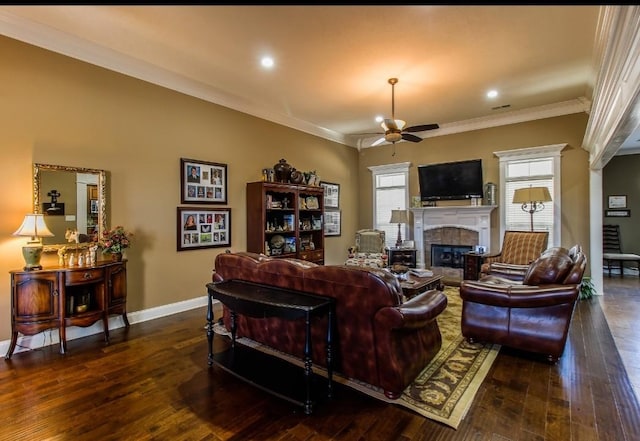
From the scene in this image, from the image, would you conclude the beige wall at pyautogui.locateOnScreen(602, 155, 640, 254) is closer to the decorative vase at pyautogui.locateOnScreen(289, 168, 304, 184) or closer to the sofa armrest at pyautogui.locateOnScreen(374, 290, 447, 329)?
the decorative vase at pyautogui.locateOnScreen(289, 168, 304, 184)

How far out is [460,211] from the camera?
6.94 m

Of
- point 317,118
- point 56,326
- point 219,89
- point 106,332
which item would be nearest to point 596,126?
point 317,118

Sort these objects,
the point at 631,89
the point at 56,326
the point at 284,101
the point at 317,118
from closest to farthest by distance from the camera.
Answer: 1. the point at 631,89
2. the point at 56,326
3. the point at 284,101
4. the point at 317,118

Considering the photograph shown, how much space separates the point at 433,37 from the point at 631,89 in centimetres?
187

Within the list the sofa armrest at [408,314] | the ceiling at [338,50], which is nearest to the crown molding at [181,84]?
the ceiling at [338,50]

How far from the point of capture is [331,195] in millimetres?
7695

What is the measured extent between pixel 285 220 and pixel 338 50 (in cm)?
311

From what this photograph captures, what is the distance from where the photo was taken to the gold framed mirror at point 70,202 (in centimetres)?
362

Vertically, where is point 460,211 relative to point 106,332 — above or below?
above

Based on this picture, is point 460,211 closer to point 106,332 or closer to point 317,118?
point 317,118

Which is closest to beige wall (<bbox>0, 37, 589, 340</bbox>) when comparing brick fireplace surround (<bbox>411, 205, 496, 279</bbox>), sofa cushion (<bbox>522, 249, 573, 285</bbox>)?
brick fireplace surround (<bbox>411, 205, 496, 279</bbox>)

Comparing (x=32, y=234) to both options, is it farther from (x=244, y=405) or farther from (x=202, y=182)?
(x=244, y=405)

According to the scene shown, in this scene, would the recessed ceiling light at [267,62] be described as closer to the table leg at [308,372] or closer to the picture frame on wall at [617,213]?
the table leg at [308,372]

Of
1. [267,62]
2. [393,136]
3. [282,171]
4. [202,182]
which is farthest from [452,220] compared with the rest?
[202,182]
